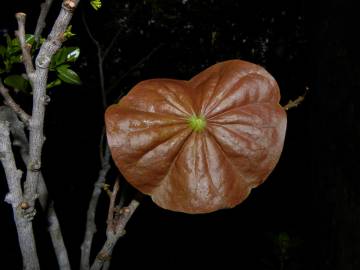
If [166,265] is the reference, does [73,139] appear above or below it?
above

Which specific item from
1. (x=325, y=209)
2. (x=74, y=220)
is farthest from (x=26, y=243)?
(x=74, y=220)

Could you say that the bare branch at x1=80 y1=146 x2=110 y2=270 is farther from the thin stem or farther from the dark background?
the dark background

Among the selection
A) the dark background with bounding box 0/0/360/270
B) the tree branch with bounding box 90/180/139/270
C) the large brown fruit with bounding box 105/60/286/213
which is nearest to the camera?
the large brown fruit with bounding box 105/60/286/213

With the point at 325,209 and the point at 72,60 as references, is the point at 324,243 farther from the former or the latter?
the point at 72,60

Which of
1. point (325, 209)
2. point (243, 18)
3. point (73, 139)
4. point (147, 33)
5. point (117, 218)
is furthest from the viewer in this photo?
point (243, 18)

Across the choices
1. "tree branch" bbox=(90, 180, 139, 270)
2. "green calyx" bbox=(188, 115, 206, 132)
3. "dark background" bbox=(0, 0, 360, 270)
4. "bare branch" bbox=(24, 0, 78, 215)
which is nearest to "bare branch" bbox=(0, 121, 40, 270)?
"bare branch" bbox=(24, 0, 78, 215)

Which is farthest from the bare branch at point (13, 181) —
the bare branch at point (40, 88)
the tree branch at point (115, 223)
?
the tree branch at point (115, 223)

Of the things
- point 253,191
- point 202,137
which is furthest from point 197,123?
point 253,191
